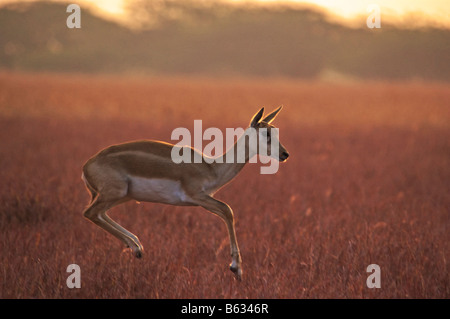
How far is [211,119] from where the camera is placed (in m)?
21.4

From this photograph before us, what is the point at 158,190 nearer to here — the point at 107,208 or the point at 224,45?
the point at 107,208

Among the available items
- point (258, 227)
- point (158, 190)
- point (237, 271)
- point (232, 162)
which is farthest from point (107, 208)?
point (258, 227)

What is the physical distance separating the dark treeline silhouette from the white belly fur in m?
83.6

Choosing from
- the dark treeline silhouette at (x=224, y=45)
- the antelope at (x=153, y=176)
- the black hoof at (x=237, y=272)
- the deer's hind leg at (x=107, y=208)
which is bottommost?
the black hoof at (x=237, y=272)

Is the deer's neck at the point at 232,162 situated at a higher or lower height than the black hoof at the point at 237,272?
higher

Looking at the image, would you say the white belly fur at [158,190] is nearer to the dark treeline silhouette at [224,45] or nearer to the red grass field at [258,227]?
the red grass field at [258,227]

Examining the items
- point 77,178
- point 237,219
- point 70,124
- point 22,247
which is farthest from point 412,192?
point 70,124

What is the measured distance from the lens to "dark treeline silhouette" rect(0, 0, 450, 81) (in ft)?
304

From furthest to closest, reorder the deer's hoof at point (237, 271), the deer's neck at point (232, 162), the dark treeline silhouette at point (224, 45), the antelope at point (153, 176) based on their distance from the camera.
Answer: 1. the dark treeline silhouette at point (224, 45)
2. the deer's neck at point (232, 162)
3. the antelope at point (153, 176)
4. the deer's hoof at point (237, 271)

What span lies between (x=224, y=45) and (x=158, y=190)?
102 meters

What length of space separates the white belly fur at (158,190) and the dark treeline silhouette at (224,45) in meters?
83.6

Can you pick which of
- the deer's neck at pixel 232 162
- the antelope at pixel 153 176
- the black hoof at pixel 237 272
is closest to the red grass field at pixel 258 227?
the black hoof at pixel 237 272

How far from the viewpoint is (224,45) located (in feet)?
344

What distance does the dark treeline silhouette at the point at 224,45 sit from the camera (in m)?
92.8
